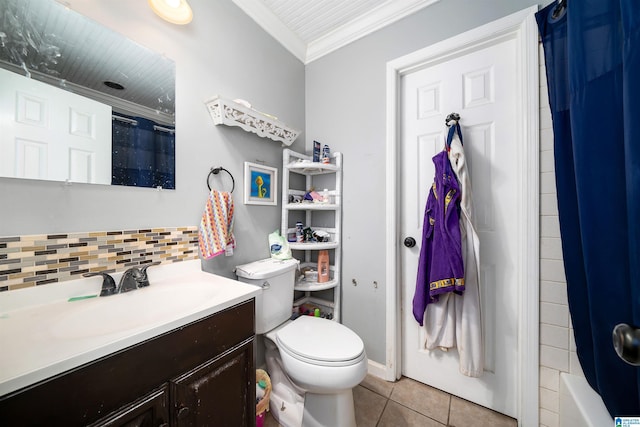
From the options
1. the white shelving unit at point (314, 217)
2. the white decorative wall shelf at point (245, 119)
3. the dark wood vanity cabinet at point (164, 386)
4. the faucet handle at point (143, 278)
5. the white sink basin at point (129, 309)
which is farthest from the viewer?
the white shelving unit at point (314, 217)

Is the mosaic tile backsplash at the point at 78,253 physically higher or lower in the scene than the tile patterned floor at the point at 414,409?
higher

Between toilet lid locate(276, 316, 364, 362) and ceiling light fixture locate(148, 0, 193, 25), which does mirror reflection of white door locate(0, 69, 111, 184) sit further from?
toilet lid locate(276, 316, 364, 362)

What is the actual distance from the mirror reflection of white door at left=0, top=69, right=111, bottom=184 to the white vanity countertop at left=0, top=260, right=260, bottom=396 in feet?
1.29

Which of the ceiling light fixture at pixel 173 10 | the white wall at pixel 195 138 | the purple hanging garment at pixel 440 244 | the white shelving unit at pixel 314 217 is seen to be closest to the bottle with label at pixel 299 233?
the white shelving unit at pixel 314 217

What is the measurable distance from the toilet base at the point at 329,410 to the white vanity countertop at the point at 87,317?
2.18 ft

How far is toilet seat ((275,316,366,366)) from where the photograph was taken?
3.21ft

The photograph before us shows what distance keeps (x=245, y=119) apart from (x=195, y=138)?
0.96ft

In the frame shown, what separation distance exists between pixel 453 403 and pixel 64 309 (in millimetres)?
1897

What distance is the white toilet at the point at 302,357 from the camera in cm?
97

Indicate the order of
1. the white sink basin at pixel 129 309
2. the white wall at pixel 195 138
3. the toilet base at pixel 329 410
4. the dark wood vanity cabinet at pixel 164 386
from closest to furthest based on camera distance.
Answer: the dark wood vanity cabinet at pixel 164 386 < the white sink basin at pixel 129 309 < the white wall at pixel 195 138 < the toilet base at pixel 329 410

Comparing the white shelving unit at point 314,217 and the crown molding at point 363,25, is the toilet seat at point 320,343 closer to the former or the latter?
the white shelving unit at point 314,217

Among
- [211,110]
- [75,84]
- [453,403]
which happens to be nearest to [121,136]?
[75,84]

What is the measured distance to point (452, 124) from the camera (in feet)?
4.19

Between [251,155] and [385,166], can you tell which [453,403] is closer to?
[385,166]
